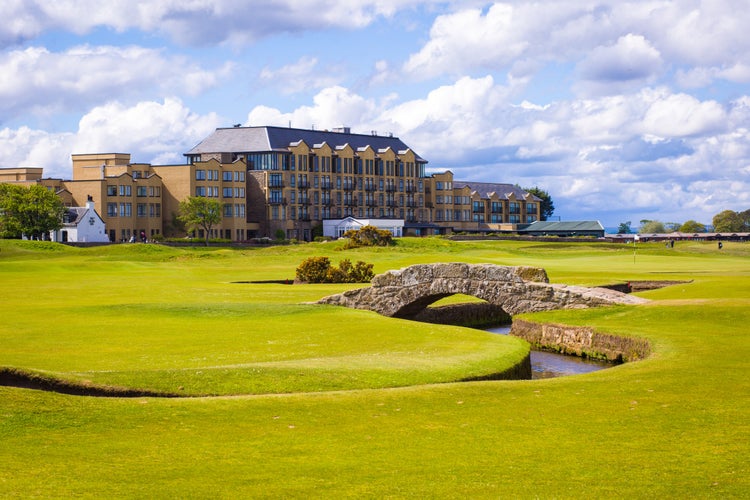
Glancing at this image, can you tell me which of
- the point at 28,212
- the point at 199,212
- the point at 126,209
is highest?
the point at 126,209

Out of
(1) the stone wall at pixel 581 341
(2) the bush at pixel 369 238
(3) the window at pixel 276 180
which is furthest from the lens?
(3) the window at pixel 276 180

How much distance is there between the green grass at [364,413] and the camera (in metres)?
12.8

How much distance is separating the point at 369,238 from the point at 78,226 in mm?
45387

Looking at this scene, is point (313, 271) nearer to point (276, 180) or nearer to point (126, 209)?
point (126, 209)

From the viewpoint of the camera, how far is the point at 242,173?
15600cm

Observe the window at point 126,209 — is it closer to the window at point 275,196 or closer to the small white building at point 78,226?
the small white building at point 78,226

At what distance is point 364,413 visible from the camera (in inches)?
690

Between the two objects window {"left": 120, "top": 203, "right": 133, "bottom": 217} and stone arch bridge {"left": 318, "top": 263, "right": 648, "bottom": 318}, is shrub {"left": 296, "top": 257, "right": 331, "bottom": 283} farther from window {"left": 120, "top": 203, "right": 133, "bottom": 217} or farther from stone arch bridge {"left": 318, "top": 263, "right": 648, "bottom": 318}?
window {"left": 120, "top": 203, "right": 133, "bottom": 217}

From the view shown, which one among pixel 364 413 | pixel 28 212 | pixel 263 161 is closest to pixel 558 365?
pixel 364 413

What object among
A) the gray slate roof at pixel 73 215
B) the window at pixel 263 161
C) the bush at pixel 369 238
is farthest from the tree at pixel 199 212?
the bush at pixel 369 238

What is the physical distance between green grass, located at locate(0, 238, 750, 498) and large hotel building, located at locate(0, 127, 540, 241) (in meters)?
108

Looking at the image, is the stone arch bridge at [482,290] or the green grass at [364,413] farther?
the stone arch bridge at [482,290]

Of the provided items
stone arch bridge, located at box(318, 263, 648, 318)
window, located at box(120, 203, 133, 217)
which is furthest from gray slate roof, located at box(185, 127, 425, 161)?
stone arch bridge, located at box(318, 263, 648, 318)

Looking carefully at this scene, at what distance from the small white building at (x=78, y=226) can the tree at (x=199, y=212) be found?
40.5 feet
